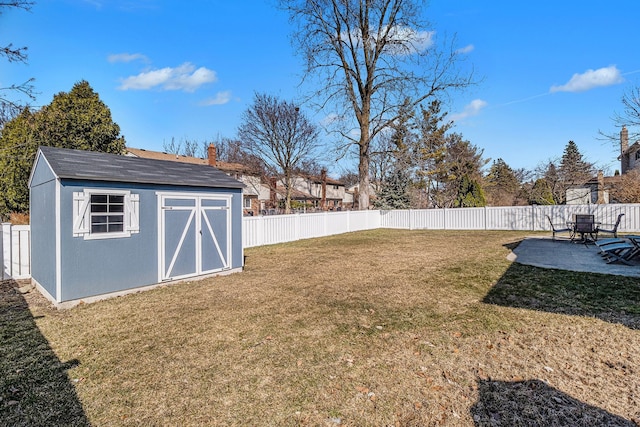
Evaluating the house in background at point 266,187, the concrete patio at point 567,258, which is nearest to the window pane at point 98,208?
the concrete patio at point 567,258

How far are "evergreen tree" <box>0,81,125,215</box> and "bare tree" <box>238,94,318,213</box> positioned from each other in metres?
10.6

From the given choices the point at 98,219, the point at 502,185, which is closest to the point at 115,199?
the point at 98,219

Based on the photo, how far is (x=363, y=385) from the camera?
9.41 ft

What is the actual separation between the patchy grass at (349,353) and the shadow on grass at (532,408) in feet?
0.04

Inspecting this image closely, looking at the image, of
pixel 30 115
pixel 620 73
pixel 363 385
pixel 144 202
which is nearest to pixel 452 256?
pixel 363 385

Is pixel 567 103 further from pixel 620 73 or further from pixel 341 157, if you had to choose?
pixel 341 157

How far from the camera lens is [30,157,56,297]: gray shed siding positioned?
5.51 meters

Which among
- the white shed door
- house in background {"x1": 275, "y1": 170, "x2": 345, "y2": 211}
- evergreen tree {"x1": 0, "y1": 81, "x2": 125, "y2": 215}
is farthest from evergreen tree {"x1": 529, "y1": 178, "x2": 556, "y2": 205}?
evergreen tree {"x1": 0, "y1": 81, "x2": 125, "y2": 215}

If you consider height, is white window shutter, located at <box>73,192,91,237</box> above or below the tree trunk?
below

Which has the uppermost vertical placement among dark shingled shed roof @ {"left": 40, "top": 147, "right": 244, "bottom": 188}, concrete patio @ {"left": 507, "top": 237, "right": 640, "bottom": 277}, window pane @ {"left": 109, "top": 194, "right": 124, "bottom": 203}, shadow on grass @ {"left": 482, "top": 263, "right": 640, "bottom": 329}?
dark shingled shed roof @ {"left": 40, "top": 147, "right": 244, "bottom": 188}

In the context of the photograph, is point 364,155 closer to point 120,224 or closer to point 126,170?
point 126,170

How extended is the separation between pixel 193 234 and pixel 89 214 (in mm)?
1921

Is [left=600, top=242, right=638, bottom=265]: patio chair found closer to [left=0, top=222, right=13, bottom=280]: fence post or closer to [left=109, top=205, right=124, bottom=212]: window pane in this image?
[left=109, top=205, right=124, bottom=212]: window pane

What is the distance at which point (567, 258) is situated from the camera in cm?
802
